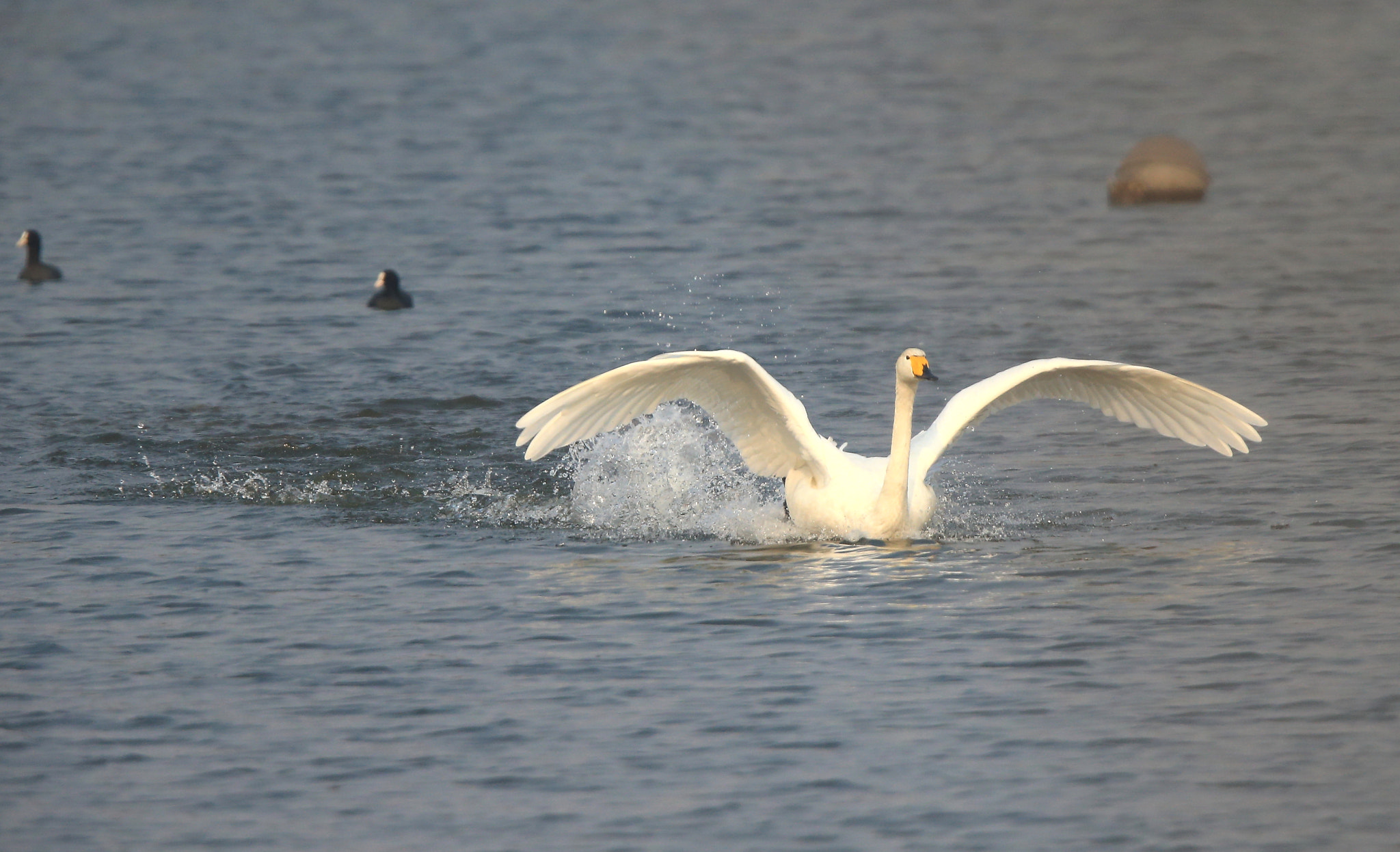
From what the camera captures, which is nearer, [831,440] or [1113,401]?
[831,440]

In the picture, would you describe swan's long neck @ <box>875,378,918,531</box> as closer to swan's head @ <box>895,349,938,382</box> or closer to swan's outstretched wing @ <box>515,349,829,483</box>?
swan's head @ <box>895,349,938,382</box>

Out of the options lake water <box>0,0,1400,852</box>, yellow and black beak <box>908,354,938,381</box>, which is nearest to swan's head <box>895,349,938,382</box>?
yellow and black beak <box>908,354,938,381</box>

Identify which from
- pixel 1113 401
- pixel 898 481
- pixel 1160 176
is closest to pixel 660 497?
pixel 898 481

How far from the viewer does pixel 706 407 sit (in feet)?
36.8

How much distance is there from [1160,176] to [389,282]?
33.0ft

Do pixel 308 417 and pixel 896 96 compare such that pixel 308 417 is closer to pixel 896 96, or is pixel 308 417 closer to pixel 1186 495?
pixel 1186 495

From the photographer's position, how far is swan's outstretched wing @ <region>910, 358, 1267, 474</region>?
11.0 m

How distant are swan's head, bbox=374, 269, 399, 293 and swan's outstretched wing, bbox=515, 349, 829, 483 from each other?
733 centimetres

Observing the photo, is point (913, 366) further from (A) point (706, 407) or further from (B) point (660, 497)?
(B) point (660, 497)

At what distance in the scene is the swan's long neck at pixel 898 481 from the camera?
10.8m

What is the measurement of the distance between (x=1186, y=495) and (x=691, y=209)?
476 inches

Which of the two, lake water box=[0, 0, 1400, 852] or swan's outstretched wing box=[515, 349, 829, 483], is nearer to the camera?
lake water box=[0, 0, 1400, 852]

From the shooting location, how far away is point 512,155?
27484 millimetres

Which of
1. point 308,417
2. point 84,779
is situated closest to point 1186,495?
point 308,417
